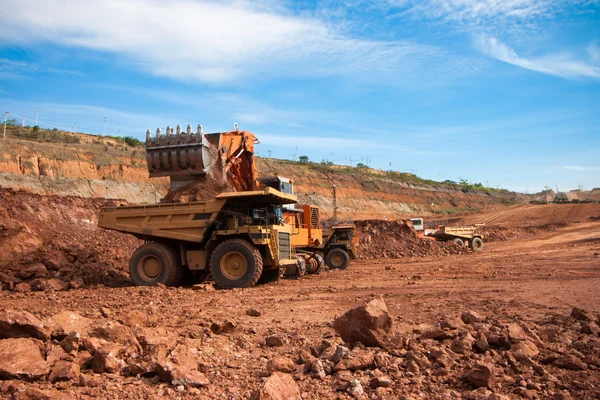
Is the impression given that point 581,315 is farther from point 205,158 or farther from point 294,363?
point 205,158

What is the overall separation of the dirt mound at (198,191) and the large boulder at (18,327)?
716cm

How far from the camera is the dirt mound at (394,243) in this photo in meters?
24.8

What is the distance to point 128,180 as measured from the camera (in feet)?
105

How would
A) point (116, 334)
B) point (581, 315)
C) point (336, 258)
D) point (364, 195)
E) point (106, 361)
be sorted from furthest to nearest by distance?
point (364, 195) < point (336, 258) < point (581, 315) < point (116, 334) < point (106, 361)

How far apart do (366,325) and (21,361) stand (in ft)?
10.1

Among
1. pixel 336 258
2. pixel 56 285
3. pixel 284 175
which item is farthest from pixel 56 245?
pixel 284 175

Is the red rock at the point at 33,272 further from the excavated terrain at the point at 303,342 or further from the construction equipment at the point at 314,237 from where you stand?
the construction equipment at the point at 314,237

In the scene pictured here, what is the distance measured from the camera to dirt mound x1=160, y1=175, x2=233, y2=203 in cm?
1188

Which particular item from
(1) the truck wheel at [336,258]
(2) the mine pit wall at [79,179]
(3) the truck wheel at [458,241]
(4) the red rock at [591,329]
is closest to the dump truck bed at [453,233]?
(3) the truck wheel at [458,241]

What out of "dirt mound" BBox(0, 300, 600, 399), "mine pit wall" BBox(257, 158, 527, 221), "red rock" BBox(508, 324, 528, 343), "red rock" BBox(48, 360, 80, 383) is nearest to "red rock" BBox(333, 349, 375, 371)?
"dirt mound" BBox(0, 300, 600, 399)

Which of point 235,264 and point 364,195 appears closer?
point 235,264

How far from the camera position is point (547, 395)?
13.3 ft

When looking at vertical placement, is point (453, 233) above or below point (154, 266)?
above

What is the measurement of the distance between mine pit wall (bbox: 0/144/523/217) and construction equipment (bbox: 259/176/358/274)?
499 inches
